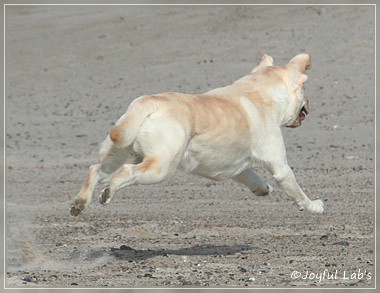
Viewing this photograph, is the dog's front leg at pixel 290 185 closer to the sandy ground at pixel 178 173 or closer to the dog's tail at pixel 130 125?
the sandy ground at pixel 178 173

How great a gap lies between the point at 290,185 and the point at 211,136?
94 cm

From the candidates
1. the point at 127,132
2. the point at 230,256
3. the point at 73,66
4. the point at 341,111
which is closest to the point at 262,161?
the point at 230,256

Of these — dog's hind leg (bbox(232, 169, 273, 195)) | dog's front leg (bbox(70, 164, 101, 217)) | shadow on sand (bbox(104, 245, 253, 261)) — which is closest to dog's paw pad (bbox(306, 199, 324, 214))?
dog's hind leg (bbox(232, 169, 273, 195))

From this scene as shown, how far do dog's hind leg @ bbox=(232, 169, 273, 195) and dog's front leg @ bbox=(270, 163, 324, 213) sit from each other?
300 mm

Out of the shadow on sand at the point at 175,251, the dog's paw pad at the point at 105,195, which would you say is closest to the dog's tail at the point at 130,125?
the dog's paw pad at the point at 105,195

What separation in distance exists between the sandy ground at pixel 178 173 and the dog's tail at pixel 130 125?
87cm

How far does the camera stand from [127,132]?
302 inches

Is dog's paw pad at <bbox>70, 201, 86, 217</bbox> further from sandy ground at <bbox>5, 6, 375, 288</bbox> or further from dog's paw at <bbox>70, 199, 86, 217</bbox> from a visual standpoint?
sandy ground at <bbox>5, 6, 375, 288</bbox>

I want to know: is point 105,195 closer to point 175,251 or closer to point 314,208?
point 175,251

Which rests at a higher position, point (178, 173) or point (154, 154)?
point (154, 154)

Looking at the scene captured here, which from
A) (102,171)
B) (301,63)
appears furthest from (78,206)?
(301,63)

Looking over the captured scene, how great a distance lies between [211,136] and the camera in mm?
8117

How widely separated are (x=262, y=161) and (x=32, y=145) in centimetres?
530

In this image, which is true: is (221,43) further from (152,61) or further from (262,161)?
(262,161)
